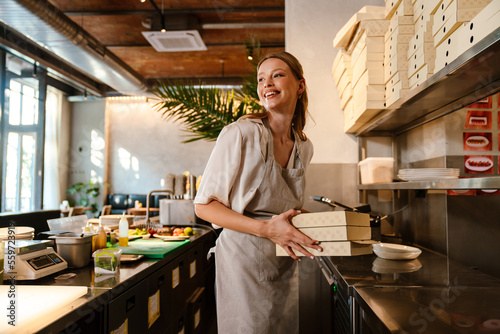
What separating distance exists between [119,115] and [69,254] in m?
9.25

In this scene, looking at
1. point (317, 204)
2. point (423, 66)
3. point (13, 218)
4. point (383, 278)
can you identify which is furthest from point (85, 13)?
point (383, 278)

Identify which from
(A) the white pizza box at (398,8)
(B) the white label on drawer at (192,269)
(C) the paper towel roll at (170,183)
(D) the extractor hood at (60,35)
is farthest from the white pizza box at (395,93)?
(D) the extractor hood at (60,35)

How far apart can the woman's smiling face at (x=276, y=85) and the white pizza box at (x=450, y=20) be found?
0.56 metres

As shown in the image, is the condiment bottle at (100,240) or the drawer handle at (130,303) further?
the condiment bottle at (100,240)

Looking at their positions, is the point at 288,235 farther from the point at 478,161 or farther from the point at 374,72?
the point at 374,72

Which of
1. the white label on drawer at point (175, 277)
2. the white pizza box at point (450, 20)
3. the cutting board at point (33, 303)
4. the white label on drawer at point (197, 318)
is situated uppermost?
the white pizza box at point (450, 20)

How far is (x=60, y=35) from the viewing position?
4.83m

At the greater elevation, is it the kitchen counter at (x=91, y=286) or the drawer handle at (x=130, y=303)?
the kitchen counter at (x=91, y=286)

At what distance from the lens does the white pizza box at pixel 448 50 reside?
1275mm

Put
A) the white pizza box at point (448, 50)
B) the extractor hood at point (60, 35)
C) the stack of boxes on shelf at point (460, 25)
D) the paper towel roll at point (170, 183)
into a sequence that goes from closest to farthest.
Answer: the stack of boxes on shelf at point (460, 25) → the white pizza box at point (448, 50) → the paper towel roll at point (170, 183) → the extractor hood at point (60, 35)

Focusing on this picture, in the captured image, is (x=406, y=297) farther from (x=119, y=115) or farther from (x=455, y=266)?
(x=119, y=115)

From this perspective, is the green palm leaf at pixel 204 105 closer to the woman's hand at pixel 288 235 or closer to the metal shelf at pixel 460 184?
the metal shelf at pixel 460 184

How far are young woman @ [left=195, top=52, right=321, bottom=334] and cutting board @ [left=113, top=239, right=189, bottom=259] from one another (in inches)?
29.6

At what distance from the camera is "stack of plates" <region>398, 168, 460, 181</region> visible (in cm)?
154
